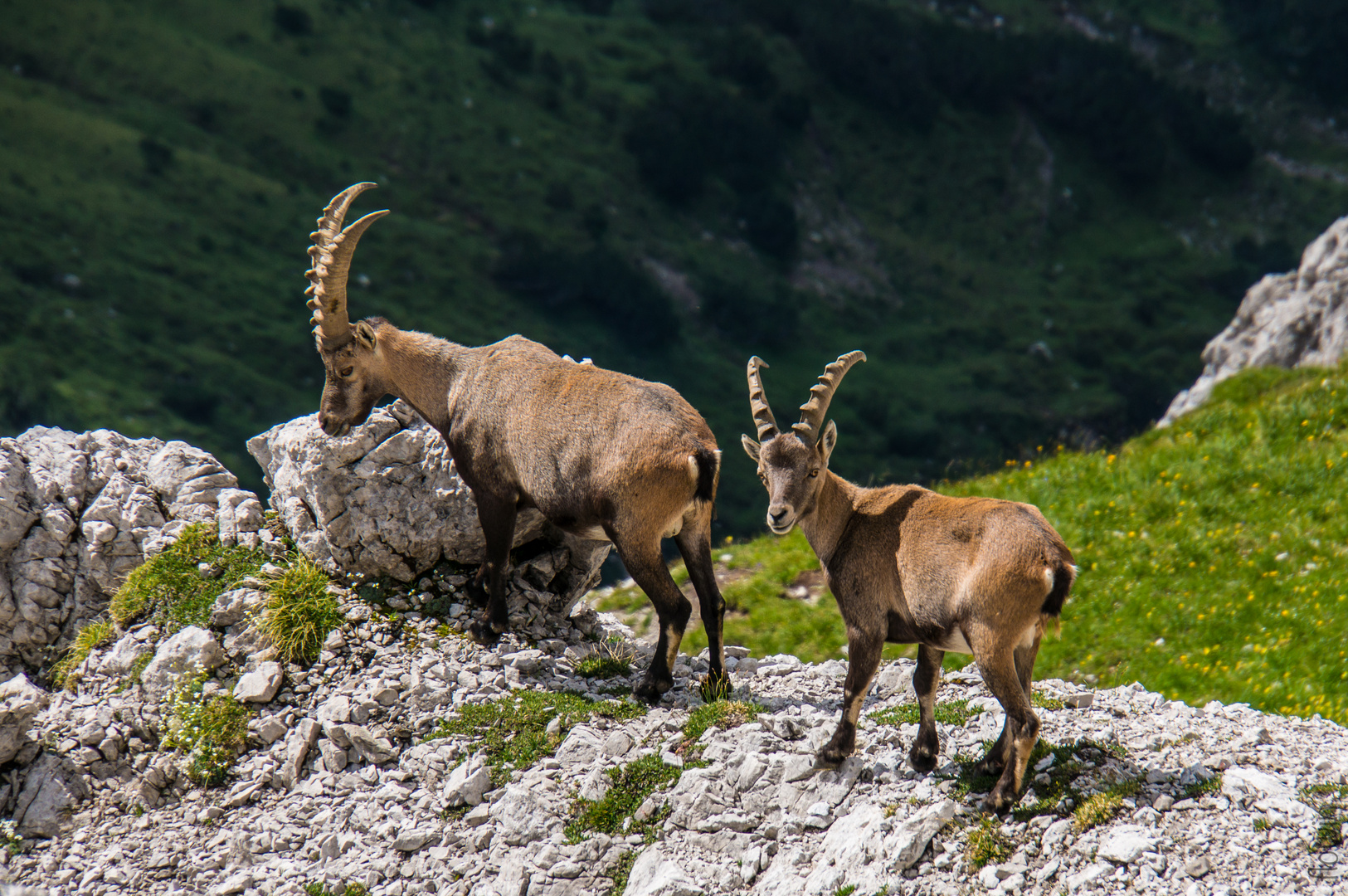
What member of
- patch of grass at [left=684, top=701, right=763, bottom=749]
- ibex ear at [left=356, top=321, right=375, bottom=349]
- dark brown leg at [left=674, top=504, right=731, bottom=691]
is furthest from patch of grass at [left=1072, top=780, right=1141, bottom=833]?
ibex ear at [left=356, top=321, right=375, bottom=349]

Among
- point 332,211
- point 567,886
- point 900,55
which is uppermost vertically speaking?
point 900,55

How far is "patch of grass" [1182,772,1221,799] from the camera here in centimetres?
786

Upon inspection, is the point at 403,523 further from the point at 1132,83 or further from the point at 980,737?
the point at 1132,83

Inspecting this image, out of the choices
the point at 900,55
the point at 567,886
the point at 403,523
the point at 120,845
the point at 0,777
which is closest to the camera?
the point at 567,886

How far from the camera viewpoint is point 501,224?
98875mm

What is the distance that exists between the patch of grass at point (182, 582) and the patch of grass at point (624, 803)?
5.44 m

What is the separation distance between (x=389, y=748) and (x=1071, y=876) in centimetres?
641

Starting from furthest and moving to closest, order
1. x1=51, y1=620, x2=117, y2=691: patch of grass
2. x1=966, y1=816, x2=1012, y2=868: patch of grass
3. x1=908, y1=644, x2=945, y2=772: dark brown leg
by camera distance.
A: x1=51, y1=620, x2=117, y2=691: patch of grass, x1=908, y1=644, x2=945, y2=772: dark brown leg, x1=966, y1=816, x2=1012, y2=868: patch of grass

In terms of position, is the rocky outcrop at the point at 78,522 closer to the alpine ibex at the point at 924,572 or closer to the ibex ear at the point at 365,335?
the ibex ear at the point at 365,335

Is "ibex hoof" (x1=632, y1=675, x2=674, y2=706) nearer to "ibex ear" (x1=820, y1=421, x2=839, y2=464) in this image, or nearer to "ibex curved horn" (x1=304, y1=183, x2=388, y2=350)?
"ibex ear" (x1=820, y1=421, x2=839, y2=464)

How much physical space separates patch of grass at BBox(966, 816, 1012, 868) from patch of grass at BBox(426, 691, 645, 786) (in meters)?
3.69

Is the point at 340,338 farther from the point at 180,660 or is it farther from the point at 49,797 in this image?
the point at 49,797

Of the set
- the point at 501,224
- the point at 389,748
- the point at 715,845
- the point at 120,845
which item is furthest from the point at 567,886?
the point at 501,224

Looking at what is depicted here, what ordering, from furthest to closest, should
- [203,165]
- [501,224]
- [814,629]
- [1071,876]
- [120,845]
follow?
[501,224], [203,165], [814,629], [120,845], [1071,876]
